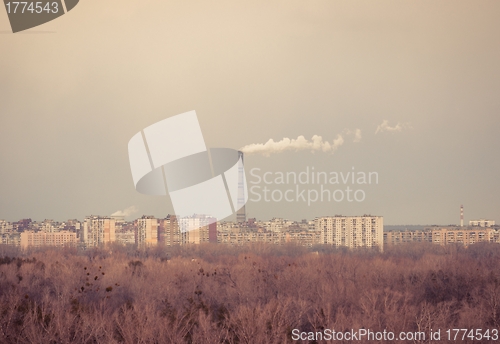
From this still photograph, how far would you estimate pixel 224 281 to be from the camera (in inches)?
1724

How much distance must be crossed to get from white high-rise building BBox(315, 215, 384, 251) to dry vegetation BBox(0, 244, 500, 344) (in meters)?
5.47

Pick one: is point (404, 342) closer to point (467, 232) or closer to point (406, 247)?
point (406, 247)

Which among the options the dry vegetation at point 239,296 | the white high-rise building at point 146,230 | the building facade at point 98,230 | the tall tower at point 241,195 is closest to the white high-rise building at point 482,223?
the dry vegetation at point 239,296

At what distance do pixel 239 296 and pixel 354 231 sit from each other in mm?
46056

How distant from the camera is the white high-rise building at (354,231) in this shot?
3100 inches

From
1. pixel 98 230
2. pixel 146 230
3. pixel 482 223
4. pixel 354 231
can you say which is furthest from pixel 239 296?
pixel 482 223

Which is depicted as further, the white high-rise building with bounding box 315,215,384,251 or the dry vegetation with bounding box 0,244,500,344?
the white high-rise building with bounding box 315,215,384,251

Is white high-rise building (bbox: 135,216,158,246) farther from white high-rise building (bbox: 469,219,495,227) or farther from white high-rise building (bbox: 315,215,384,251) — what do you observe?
white high-rise building (bbox: 469,219,495,227)

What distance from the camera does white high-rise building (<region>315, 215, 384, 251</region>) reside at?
78750 mm

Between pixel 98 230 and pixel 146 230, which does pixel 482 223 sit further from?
pixel 98 230

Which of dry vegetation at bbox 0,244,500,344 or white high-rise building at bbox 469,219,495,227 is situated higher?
white high-rise building at bbox 469,219,495,227

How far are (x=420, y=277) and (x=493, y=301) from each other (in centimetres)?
1411

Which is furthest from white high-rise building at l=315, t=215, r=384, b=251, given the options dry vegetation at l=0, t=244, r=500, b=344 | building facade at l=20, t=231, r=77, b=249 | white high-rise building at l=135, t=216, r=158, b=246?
building facade at l=20, t=231, r=77, b=249

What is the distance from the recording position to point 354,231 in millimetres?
81000
